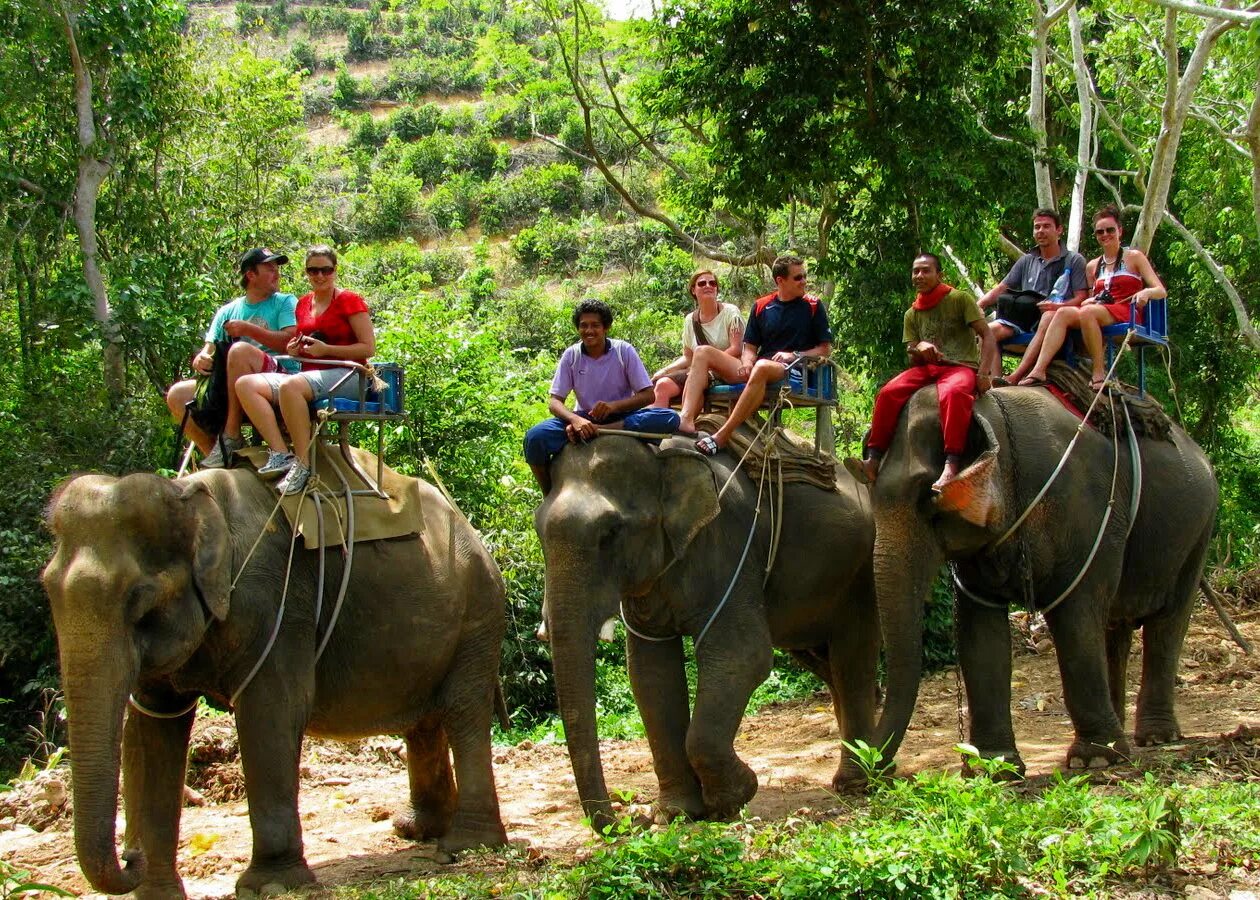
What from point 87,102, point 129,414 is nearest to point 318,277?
point 129,414

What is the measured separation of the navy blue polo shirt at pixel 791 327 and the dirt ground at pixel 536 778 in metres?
2.58

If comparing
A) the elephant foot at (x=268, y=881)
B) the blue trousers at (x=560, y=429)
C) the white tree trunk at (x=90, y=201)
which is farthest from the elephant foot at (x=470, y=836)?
the white tree trunk at (x=90, y=201)

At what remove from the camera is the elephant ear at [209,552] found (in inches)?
240

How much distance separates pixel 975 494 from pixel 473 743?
2897 millimetres

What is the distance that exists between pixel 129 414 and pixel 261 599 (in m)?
8.00

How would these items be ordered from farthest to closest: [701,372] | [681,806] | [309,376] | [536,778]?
[536,778] < [701,372] < [681,806] < [309,376]

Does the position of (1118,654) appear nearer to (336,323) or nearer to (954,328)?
(954,328)

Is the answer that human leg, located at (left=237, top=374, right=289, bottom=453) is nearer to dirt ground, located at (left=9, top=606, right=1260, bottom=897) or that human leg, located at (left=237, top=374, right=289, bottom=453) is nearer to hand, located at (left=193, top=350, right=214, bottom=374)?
hand, located at (left=193, top=350, right=214, bottom=374)

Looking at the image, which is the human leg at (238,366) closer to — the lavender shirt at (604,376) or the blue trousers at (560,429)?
the blue trousers at (560,429)

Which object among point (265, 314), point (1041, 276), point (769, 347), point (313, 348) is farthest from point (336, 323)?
point (1041, 276)

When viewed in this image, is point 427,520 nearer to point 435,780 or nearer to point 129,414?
point 435,780

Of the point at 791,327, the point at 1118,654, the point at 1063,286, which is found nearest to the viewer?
the point at 791,327

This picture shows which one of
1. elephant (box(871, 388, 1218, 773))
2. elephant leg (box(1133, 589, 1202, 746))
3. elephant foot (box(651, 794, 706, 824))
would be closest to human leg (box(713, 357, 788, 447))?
elephant (box(871, 388, 1218, 773))

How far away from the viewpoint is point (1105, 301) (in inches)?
337
